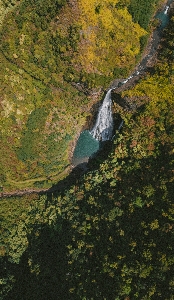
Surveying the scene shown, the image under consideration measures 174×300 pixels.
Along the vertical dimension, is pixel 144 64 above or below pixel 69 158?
above

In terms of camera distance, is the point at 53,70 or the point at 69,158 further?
the point at 69,158

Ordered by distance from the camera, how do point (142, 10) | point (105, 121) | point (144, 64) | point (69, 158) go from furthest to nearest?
point (69, 158), point (105, 121), point (144, 64), point (142, 10)

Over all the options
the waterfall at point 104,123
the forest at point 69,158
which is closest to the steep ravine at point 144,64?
the forest at point 69,158

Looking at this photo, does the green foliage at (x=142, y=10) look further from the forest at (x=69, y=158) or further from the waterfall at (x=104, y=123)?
the waterfall at (x=104, y=123)

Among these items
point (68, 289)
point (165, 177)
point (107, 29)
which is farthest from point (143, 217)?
point (107, 29)

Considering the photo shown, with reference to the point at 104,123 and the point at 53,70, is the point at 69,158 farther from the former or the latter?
the point at 53,70

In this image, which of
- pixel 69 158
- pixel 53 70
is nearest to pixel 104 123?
pixel 69 158

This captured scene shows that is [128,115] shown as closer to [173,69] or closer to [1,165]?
[173,69]

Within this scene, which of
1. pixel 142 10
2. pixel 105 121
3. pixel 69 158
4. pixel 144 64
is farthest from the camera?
pixel 69 158
